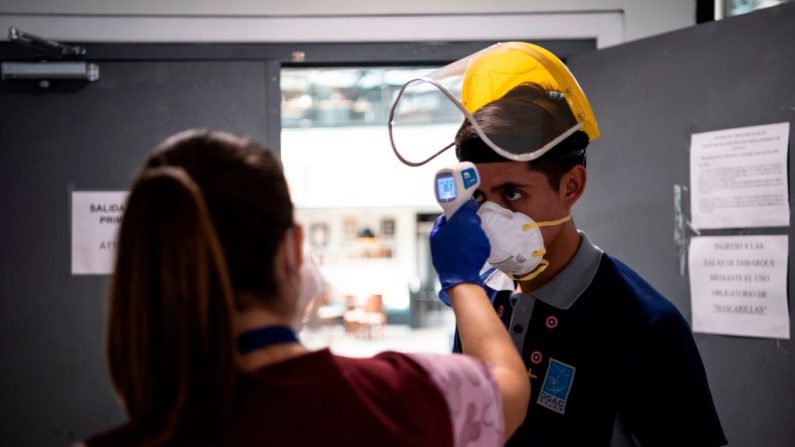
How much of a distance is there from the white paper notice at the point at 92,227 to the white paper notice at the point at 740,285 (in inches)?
71.8

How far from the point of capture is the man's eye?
1.29 metres

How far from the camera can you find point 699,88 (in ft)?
6.17

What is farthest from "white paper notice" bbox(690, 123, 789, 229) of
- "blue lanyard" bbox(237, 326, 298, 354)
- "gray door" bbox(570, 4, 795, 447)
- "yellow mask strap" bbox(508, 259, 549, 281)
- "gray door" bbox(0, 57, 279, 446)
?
"blue lanyard" bbox(237, 326, 298, 354)

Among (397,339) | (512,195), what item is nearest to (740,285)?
(512,195)

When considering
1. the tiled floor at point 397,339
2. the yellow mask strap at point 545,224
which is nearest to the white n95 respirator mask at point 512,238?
the yellow mask strap at point 545,224

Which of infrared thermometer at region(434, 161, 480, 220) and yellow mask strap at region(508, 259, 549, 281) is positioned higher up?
infrared thermometer at region(434, 161, 480, 220)

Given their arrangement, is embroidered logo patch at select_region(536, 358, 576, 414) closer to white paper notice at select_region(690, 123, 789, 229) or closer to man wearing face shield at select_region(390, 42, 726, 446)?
man wearing face shield at select_region(390, 42, 726, 446)

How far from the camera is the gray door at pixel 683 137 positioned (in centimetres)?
173

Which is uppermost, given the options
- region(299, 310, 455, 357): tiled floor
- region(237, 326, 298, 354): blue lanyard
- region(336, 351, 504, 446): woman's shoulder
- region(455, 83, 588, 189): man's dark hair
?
region(455, 83, 588, 189): man's dark hair

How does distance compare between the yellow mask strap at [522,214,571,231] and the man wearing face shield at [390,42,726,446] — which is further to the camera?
the yellow mask strap at [522,214,571,231]

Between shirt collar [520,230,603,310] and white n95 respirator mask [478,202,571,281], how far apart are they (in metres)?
0.05

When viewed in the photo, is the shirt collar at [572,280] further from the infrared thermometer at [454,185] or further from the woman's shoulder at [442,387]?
the woman's shoulder at [442,387]

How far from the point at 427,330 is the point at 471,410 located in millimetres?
11132

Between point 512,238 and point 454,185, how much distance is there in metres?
0.19
